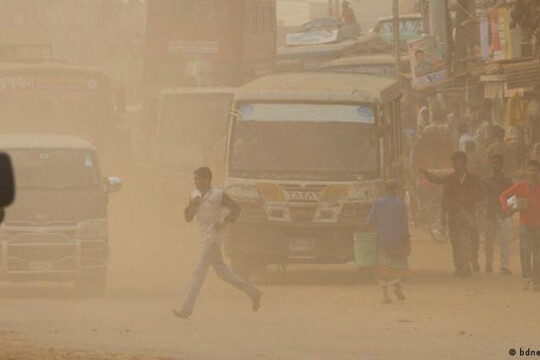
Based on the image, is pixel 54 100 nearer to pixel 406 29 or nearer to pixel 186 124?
pixel 186 124

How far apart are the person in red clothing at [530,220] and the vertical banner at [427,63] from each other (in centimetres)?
1912

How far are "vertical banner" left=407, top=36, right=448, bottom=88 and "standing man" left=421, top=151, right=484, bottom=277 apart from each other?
1728 cm

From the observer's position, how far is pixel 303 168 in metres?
23.4

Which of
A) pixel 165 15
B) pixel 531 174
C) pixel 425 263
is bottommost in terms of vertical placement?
pixel 425 263

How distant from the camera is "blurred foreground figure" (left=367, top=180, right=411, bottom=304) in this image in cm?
2008

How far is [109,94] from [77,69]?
4.19ft

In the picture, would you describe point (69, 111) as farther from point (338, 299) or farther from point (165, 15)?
point (338, 299)

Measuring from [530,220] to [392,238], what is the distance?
2417mm

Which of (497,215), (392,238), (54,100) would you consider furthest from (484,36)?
(392,238)

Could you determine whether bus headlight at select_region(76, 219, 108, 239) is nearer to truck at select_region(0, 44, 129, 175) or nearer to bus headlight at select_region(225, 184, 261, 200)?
bus headlight at select_region(225, 184, 261, 200)

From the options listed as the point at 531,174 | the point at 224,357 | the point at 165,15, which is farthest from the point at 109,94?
the point at 224,357

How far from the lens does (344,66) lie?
4878 centimetres

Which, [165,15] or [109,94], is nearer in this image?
[109,94]
